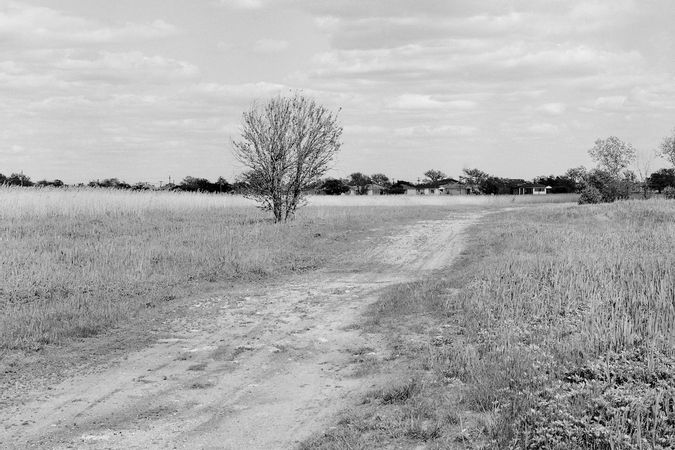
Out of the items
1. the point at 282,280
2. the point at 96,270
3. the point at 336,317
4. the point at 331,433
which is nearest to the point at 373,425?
the point at 331,433

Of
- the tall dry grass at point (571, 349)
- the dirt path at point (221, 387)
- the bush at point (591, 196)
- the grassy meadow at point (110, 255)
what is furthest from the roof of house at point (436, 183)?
the dirt path at point (221, 387)

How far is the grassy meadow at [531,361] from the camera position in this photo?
474 cm

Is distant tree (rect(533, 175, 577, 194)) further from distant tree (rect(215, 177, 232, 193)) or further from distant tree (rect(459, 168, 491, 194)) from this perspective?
distant tree (rect(215, 177, 232, 193))

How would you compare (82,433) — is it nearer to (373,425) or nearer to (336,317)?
(373,425)

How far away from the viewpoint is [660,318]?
24.1 ft

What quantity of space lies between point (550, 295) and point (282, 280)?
5.87 meters

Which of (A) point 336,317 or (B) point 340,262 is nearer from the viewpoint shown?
(A) point 336,317

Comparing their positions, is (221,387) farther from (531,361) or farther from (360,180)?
(360,180)

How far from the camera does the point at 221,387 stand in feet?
20.5

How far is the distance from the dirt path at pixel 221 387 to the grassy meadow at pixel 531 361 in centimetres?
53

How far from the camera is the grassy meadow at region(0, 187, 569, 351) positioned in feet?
30.8

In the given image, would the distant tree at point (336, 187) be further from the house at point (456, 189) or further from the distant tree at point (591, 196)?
the distant tree at point (591, 196)

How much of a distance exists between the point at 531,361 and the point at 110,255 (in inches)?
441

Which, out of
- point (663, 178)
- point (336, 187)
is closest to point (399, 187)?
point (336, 187)
